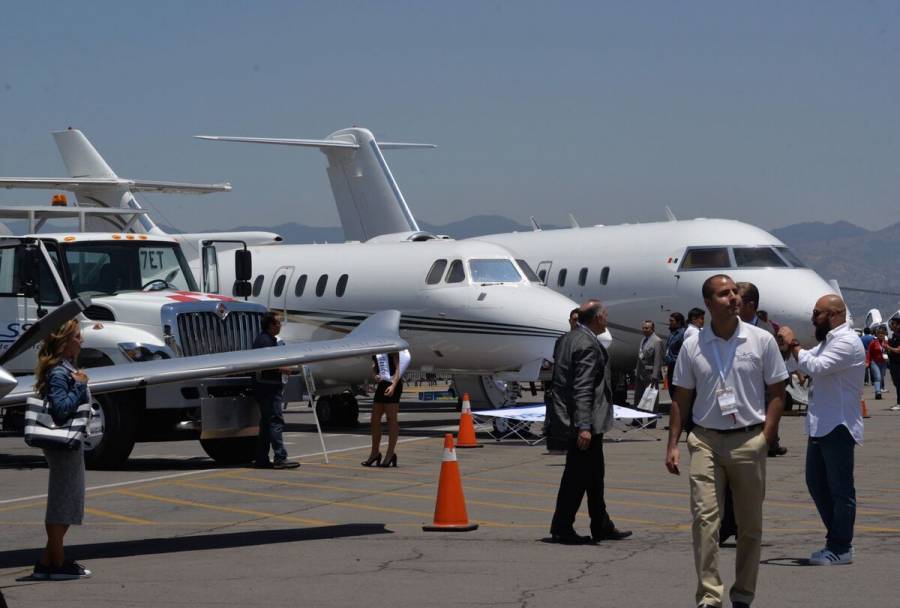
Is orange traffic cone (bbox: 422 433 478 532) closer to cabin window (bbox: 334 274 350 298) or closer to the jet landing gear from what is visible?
Result: the jet landing gear

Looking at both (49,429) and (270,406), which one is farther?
(270,406)

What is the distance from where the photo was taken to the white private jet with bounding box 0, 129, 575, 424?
22516 millimetres

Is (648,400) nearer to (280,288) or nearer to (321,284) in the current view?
(321,284)

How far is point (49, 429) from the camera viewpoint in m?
9.54

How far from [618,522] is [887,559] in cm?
270

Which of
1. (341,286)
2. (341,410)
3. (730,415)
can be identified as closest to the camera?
(730,415)

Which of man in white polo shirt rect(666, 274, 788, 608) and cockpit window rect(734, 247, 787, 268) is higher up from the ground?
cockpit window rect(734, 247, 787, 268)

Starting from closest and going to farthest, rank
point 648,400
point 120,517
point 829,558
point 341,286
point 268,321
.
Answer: point 829,558 < point 120,517 < point 268,321 < point 648,400 < point 341,286

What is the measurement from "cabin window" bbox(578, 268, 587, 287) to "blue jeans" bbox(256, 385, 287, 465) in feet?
38.5

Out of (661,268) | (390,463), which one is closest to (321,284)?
(661,268)

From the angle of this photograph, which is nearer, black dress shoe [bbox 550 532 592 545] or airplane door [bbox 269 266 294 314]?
black dress shoe [bbox 550 532 592 545]

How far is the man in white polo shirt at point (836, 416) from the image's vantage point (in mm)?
9797

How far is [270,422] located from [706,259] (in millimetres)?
11660

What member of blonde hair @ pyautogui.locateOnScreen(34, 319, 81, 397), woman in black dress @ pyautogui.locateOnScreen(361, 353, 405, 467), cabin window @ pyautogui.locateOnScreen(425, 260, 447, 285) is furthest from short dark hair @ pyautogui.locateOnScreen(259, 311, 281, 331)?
blonde hair @ pyautogui.locateOnScreen(34, 319, 81, 397)
